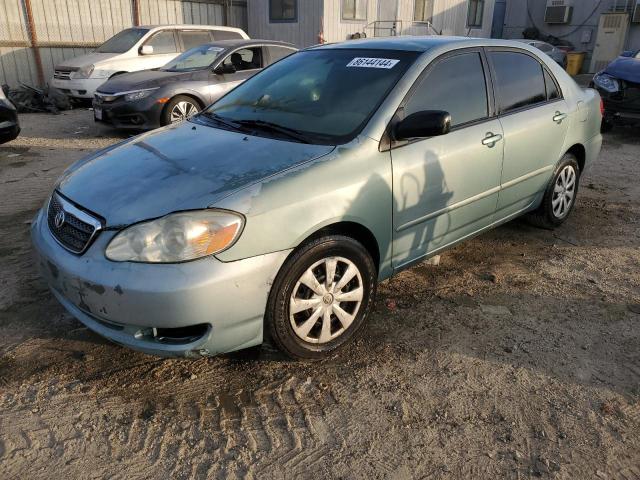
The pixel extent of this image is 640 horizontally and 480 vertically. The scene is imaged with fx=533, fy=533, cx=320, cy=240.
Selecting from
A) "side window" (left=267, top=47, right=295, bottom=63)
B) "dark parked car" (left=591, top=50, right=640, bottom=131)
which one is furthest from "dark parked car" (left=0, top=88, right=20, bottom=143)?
"dark parked car" (left=591, top=50, right=640, bottom=131)

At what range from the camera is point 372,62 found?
3490 millimetres

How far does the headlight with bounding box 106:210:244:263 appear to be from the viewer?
244 centimetres

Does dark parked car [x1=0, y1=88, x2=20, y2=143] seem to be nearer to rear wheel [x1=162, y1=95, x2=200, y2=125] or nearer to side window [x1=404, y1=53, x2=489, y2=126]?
rear wheel [x1=162, y1=95, x2=200, y2=125]

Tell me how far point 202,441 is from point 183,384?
44 centimetres

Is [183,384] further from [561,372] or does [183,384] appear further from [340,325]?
[561,372]

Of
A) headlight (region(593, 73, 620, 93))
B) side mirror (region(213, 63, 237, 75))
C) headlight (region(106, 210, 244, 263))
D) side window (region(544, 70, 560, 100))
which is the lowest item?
headlight (region(593, 73, 620, 93))

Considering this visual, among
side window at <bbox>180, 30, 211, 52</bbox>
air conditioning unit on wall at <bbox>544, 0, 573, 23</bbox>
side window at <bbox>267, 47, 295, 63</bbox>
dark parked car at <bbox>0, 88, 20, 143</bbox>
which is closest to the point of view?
dark parked car at <bbox>0, 88, 20, 143</bbox>

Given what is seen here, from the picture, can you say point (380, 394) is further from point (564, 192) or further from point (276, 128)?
point (564, 192)

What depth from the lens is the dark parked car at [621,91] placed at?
28.4 feet

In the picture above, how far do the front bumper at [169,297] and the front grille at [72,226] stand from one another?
52mm

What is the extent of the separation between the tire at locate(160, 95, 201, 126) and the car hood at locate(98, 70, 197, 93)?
0.30m

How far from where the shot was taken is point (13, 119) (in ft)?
23.6

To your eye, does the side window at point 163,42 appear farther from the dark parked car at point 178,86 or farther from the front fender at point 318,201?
the front fender at point 318,201

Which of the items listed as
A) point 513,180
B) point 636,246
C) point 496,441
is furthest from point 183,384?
point 636,246
